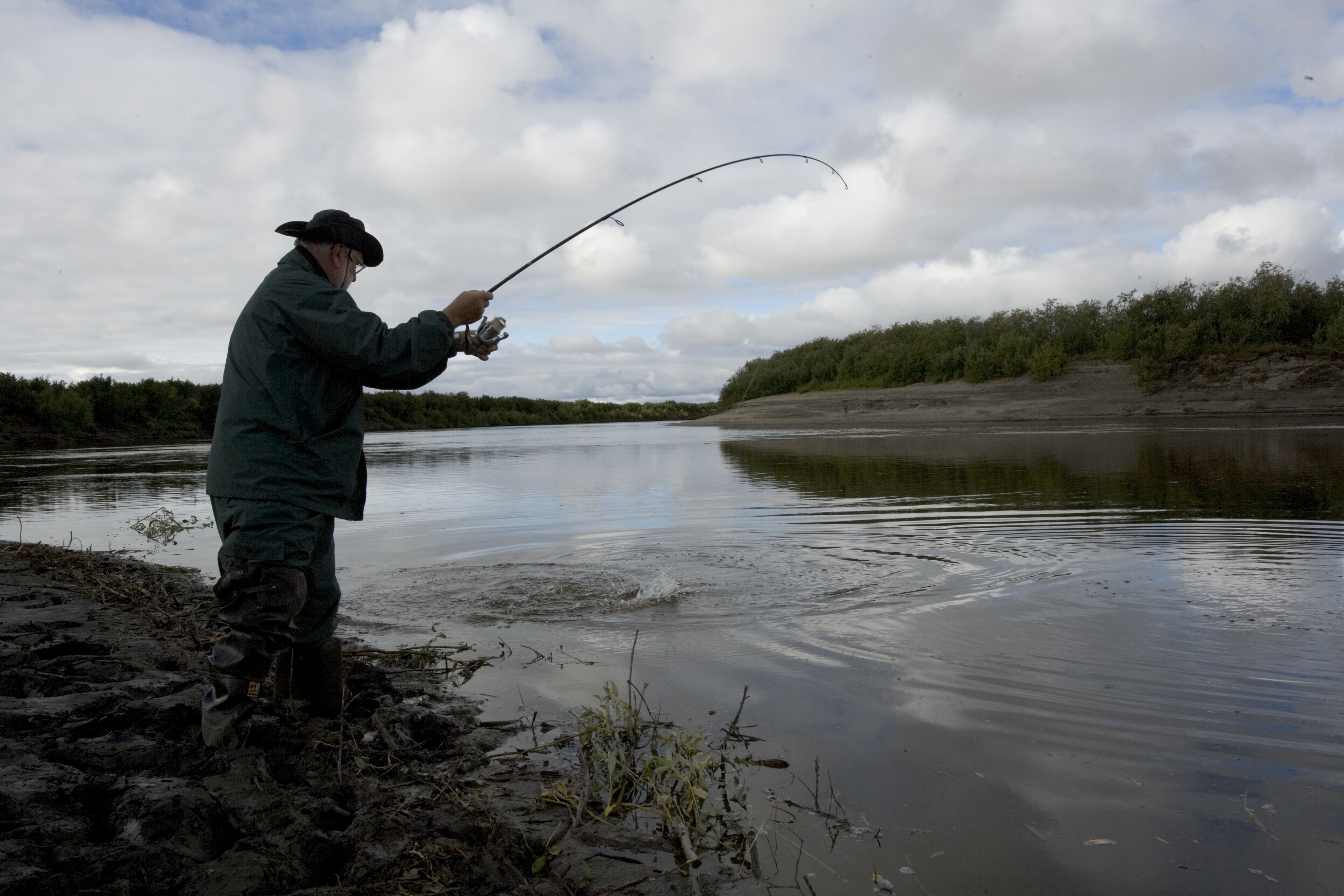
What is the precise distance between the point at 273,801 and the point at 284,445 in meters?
1.22

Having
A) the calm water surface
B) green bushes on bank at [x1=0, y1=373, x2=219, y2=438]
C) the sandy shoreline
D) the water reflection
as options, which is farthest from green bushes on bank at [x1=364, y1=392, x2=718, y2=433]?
the calm water surface

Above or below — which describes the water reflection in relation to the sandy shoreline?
below

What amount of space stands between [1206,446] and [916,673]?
674 inches

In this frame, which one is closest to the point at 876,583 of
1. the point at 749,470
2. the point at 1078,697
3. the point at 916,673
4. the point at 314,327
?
the point at 916,673

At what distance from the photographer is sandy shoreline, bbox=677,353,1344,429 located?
29.4m

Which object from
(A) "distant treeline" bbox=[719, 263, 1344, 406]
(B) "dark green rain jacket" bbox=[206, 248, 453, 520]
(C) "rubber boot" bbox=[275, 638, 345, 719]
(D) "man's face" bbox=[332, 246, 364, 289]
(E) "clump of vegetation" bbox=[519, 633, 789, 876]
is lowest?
(E) "clump of vegetation" bbox=[519, 633, 789, 876]

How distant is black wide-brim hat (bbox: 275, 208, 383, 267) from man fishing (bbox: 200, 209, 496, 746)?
0.49 ft

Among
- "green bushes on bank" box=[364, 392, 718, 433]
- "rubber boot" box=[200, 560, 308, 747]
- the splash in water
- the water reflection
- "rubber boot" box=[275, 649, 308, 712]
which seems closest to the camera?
"rubber boot" box=[200, 560, 308, 747]

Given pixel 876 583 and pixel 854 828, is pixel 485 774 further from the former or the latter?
pixel 876 583

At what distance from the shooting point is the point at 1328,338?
98.5ft

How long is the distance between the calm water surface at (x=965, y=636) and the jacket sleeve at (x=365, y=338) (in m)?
1.80

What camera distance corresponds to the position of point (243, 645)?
3014 mm

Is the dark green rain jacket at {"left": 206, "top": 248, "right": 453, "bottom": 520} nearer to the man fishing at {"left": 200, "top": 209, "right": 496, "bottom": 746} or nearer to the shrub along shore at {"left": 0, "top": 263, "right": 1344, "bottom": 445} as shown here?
the man fishing at {"left": 200, "top": 209, "right": 496, "bottom": 746}

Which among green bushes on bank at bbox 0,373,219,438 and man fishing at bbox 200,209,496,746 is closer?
man fishing at bbox 200,209,496,746
